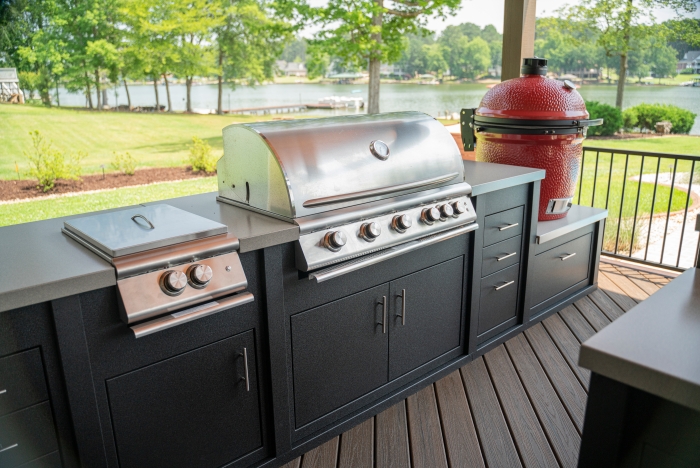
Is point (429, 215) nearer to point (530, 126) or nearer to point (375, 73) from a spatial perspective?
point (530, 126)

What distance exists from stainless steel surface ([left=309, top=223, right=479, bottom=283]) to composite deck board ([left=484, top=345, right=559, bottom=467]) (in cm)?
76

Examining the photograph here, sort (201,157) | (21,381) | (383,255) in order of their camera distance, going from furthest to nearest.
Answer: (201,157) < (383,255) < (21,381)

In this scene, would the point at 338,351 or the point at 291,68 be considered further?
the point at 291,68

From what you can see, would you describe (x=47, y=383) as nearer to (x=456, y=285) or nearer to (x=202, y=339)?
(x=202, y=339)

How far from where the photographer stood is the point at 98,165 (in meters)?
5.55

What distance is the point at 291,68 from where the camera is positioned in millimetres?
5758

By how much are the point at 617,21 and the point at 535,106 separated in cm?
538

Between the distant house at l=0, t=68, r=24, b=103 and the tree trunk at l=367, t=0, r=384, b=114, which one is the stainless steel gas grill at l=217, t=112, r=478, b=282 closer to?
the tree trunk at l=367, t=0, r=384, b=114

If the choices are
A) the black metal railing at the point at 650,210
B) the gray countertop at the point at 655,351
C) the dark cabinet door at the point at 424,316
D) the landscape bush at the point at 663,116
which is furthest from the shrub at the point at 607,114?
the gray countertop at the point at 655,351

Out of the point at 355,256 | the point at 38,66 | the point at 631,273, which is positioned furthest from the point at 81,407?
the point at 38,66

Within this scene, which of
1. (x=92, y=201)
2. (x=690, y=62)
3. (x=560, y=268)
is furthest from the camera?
(x=690, y=62)

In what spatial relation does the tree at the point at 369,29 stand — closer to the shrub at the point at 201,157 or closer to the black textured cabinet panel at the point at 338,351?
the shrub at the point at 201,157

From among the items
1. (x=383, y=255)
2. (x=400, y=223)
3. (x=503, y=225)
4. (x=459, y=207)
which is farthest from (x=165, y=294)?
(x=503, y=225)

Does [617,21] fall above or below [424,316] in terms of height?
above
